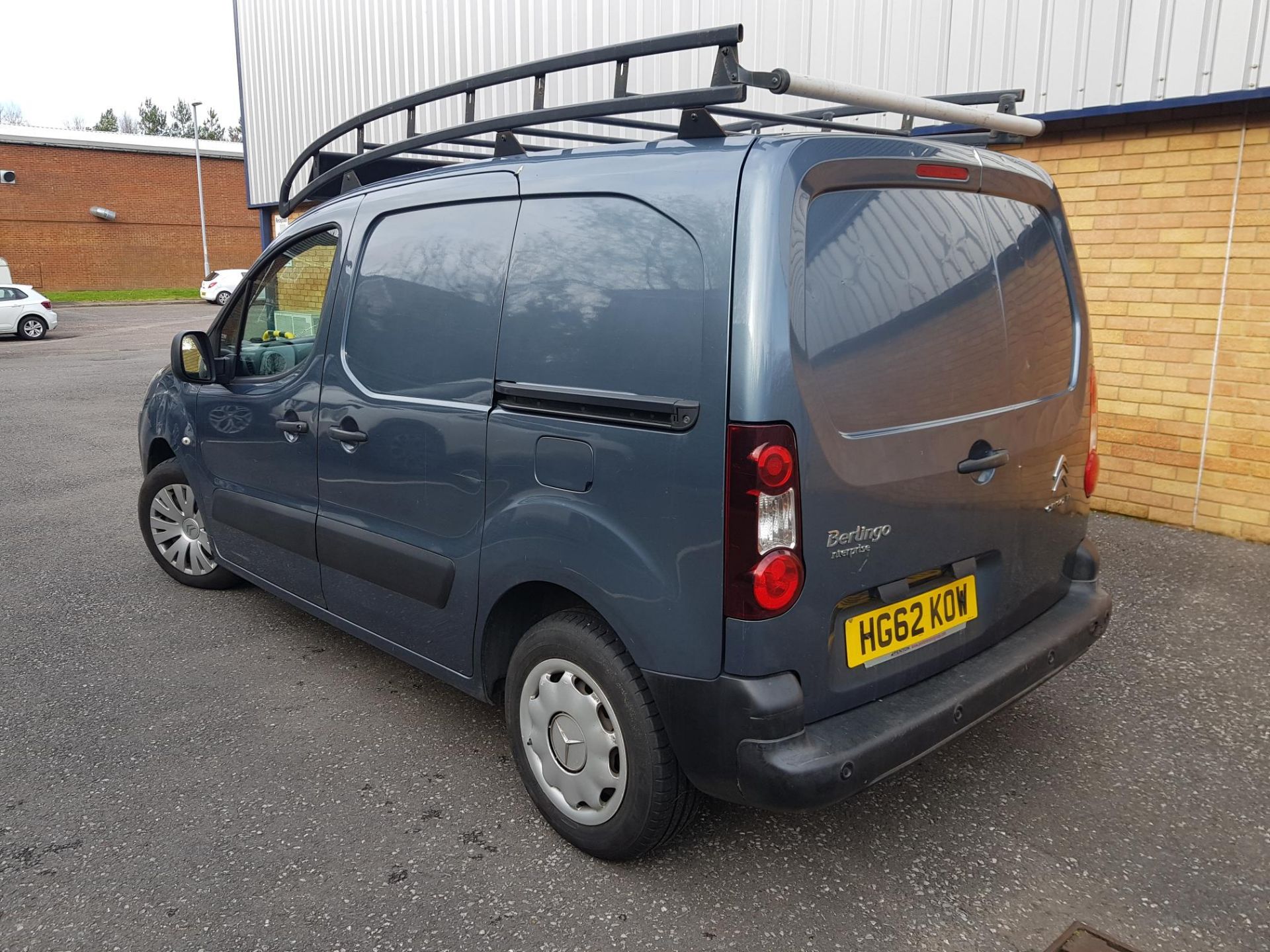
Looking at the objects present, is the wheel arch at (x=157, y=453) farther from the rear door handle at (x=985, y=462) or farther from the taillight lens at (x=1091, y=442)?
the taillight lens at (x=1091, y=442)

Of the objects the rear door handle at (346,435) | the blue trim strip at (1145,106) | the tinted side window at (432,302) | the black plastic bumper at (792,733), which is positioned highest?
the blue trim strip at (1145,106)

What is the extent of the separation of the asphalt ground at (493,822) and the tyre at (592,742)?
14cm

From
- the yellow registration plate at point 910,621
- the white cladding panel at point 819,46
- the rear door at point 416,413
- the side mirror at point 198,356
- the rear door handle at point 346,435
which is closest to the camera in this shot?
the yellow registration plate at point 910,621

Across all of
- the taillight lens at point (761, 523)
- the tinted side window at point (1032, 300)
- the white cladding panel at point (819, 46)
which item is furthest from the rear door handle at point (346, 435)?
the white cladding panel at point (819, 46)

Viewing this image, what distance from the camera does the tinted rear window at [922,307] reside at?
2.32 metres

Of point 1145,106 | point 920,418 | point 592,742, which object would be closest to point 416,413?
point 592,742

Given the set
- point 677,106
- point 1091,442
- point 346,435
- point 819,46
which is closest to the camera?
point 677,106

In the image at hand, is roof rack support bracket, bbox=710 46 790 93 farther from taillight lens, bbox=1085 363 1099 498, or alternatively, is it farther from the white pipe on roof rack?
taillight lens, bbox=1085 363 1099 498

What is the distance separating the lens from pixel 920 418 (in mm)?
2498

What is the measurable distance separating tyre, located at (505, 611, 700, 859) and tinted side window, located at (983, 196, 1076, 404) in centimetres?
139

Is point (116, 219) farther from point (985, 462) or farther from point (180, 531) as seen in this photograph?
point (985, 462)

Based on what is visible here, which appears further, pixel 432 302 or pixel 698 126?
pixel 432 302

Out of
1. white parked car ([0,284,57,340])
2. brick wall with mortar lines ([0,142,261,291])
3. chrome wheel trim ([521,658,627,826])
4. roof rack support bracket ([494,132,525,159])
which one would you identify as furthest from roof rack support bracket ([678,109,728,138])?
brick wall with mortar lines ([0,142,261,291])

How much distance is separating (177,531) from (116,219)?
40216 mm
